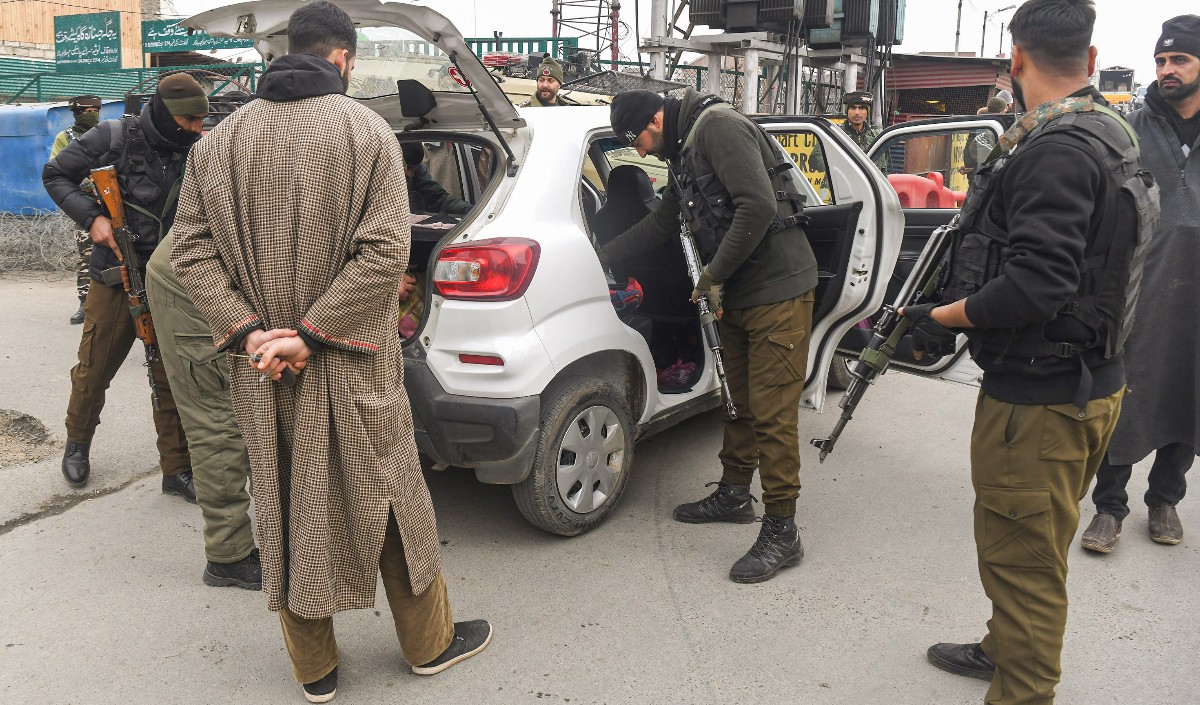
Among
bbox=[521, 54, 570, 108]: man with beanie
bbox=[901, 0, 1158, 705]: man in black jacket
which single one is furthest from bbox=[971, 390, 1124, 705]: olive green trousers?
bbox=[521, 54, 570, 108]: man with beanie

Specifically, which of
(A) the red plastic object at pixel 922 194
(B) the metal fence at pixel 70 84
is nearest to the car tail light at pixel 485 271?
(A) the red plastic object at pixel 922 194

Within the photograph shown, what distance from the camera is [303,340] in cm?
237

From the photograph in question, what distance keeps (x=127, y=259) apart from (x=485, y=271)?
1.64 meters

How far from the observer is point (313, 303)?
2418 millimetres

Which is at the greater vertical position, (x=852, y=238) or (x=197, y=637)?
(x=852, y=238)

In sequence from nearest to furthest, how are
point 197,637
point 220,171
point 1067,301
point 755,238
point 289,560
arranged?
point 1067,301, point 220,171, point 289,560, point 197,637, point 755,238

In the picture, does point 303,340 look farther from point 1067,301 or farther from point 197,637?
point 1067,301

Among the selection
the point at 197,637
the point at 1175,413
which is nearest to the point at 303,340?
the point at 197,637

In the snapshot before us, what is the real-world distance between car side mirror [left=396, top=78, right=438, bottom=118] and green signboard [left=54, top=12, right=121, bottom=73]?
1688cm

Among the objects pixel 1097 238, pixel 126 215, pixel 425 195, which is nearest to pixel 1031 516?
pixel 1097 238

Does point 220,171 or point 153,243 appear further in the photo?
point 153,243

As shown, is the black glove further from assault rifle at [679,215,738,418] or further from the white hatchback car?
the white hatchback car

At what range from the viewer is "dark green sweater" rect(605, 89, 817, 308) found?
3.29 metres

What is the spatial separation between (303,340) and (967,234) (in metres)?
1.79
